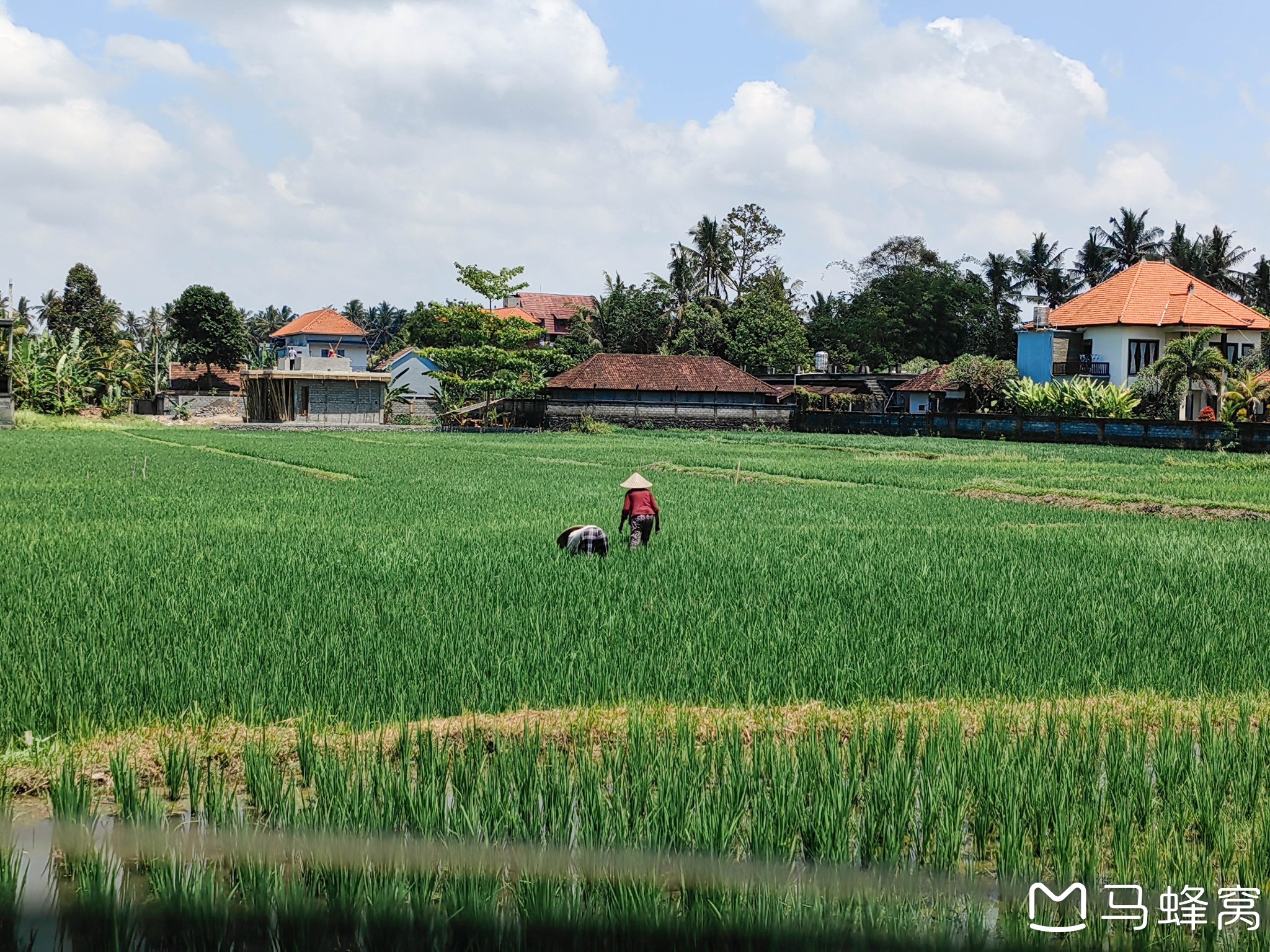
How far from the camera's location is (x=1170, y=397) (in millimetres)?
37719

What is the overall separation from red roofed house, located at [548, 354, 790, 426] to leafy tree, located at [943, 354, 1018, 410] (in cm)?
705

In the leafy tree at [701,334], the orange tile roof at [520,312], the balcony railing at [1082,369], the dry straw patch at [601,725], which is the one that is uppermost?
the orange tile roof at [520,312]

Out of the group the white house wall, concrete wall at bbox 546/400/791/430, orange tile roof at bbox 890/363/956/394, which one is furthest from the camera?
orange tile roof at bbox 890/363/956/394

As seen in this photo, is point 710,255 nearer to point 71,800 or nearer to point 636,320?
point 636,320

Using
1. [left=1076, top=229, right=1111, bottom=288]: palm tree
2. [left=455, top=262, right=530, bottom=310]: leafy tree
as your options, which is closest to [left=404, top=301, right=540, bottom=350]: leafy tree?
[left=455, top=262, right=530, bottom=310]: leafy tree

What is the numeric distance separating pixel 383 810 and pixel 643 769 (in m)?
1.00

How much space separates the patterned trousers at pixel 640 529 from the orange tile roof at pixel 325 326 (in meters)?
59.2

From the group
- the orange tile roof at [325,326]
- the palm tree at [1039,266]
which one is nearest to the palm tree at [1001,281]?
the palm tree at [1039,266]

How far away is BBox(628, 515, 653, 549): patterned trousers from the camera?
10.1 meters

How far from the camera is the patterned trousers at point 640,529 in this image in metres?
10.1

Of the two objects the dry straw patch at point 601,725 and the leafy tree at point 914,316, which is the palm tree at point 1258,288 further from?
the dry straw patch at point 601,725

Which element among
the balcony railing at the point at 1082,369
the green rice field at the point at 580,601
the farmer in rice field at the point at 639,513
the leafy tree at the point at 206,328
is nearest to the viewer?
the green rice field at the point at 580,601

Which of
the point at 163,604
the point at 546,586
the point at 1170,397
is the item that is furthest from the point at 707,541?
the point at 1170,397

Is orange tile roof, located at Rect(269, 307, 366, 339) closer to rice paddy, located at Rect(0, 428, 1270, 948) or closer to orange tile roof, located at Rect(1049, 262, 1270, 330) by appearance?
orange tile roof, located at Rect(1049, 262, 1270, 330)
